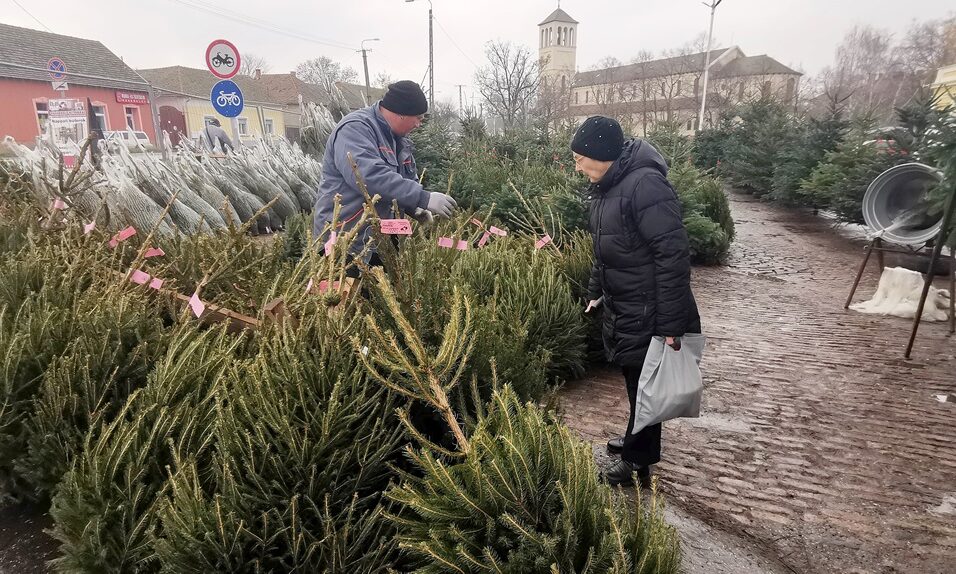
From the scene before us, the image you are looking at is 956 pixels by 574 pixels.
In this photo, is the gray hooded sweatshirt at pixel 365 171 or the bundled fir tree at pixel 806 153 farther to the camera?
the bundled fir tree at pixel 806 153

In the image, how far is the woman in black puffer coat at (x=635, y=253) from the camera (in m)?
2.51

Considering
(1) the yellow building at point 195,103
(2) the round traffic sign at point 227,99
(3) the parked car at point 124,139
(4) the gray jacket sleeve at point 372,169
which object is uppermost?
(1) the yellow building at point 195,103

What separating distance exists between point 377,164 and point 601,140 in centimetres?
145

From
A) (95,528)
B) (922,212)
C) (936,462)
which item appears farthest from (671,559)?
(922,212)

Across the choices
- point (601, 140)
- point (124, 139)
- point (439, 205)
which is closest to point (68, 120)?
point (124, 139)

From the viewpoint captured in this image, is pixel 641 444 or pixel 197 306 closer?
pixel 197 306

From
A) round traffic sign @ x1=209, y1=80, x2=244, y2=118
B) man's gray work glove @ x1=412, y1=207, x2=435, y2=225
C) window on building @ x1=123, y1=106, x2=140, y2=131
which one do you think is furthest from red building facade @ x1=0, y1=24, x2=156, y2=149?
man's gray work glove @ x1=412, y1=207, x2=435, y2=225

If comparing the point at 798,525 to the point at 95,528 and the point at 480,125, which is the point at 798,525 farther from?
the point at 480,125

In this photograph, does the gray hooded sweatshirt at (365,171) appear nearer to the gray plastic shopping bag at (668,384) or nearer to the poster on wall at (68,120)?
the gray plastic shopping bag at (668,384)

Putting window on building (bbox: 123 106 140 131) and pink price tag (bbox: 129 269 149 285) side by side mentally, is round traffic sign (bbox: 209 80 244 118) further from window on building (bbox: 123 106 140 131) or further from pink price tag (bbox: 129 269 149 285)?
window on building (bbox: 123 106 140 131)

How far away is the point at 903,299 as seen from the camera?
18.5ft

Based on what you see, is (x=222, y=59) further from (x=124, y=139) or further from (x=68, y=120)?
(x=124, y=139)

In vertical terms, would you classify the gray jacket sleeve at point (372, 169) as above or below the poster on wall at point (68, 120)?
below

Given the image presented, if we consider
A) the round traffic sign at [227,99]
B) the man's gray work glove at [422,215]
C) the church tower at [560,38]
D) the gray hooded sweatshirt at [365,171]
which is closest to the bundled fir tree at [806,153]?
the man's gray work glove at [422,215]
